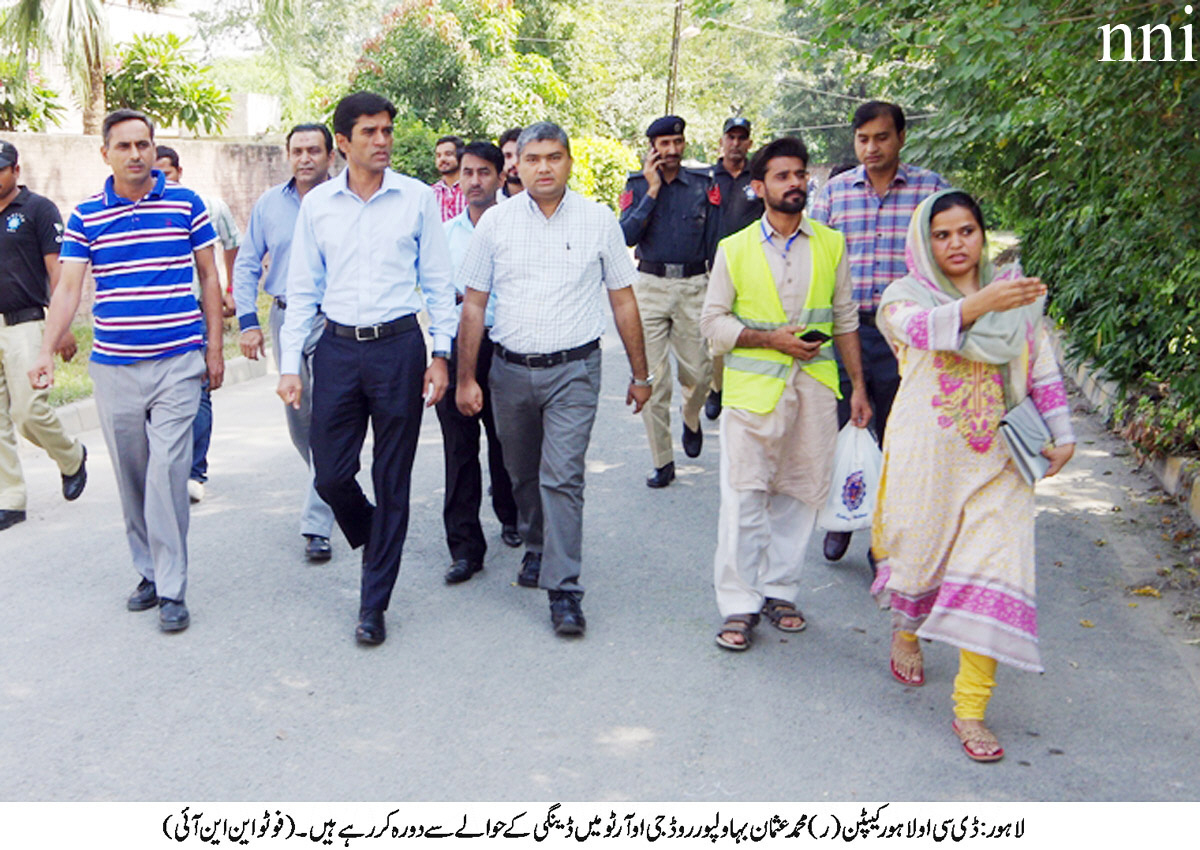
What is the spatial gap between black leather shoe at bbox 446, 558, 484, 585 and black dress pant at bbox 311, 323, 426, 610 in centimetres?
68

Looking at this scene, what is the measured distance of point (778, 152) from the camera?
16.8ft

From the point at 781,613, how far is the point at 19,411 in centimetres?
434

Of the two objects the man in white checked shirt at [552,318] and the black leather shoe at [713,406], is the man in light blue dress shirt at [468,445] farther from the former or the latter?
the black leather shoe at [713,406]

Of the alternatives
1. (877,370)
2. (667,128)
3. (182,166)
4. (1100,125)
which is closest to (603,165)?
(182,166)

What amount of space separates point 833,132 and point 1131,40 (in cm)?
4806

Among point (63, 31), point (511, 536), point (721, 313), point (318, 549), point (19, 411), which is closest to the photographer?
point (721, 313)

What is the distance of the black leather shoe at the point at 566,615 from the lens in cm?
524

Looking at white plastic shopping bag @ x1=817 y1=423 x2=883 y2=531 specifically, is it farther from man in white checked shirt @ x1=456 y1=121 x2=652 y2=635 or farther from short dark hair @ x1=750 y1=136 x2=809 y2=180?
short dark hair @ x1=750 y1=136 x2=809 y2=180

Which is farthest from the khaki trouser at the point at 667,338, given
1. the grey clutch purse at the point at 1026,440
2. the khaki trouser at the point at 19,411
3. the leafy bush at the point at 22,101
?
the leafy bush at the point at 22,101

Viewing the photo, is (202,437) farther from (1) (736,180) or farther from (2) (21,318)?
(1) (736,180)

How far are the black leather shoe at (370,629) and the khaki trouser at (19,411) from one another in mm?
2790

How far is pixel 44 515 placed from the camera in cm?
703
